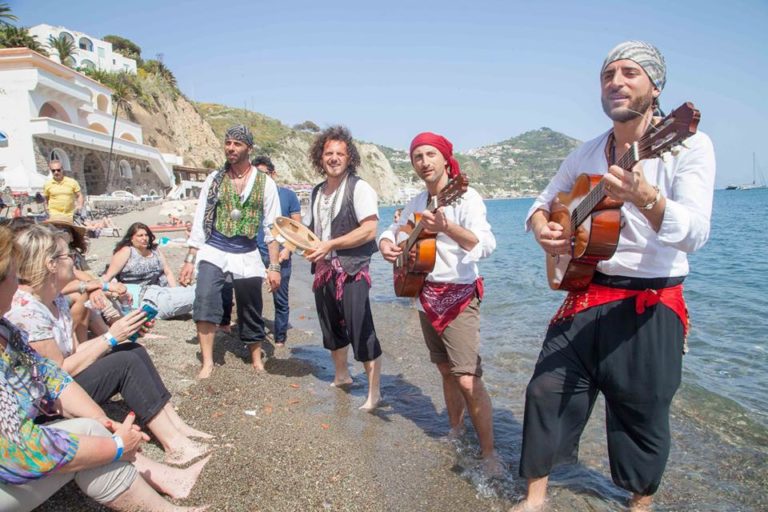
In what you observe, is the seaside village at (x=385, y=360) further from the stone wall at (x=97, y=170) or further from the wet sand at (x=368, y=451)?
the stone wall at (x=97, y=170)

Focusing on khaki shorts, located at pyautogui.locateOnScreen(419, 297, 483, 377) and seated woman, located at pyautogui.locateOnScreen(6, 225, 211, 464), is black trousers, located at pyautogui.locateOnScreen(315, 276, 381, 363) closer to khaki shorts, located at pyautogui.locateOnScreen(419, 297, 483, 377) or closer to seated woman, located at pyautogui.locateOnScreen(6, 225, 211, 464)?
khaki shorts, located at pyautogui.locateOnScreen(419, 297, 483, 377)

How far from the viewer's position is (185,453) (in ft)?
10.5

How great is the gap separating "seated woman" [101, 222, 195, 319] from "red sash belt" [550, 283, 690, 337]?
548 cm

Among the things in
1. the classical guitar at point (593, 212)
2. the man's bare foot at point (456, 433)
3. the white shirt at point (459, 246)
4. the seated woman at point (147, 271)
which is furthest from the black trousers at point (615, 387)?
the seated woman at point (147, 271)

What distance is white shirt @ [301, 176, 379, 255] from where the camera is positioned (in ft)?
14.5

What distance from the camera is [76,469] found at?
2.14m

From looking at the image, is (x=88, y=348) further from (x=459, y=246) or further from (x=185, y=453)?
(x=459, y=246)

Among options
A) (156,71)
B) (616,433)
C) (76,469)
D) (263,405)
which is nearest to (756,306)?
(616,433)

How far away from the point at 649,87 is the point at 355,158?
286 cm

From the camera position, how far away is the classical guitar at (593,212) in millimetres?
1896

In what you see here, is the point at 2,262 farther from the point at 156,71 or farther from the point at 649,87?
the point at 156,71

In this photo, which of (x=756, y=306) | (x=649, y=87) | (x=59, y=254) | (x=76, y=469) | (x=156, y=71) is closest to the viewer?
(x=76, y=469)

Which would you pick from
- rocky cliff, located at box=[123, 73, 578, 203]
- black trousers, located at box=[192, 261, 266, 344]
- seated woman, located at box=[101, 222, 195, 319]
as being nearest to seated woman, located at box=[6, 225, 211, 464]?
black trousers, located at box=[192, 261, 266, 344]

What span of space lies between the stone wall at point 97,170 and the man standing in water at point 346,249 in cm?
3123
